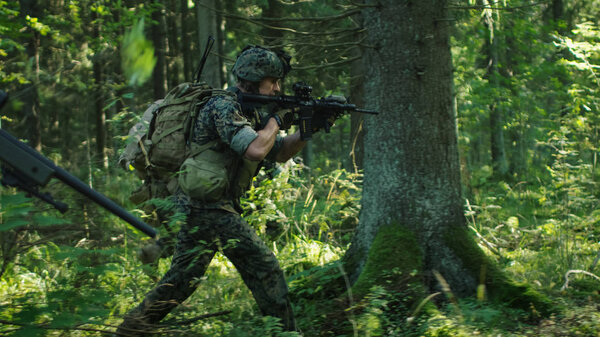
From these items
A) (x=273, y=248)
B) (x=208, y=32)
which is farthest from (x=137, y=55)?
(x=208, y=32)

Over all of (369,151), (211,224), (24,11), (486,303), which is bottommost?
(486,303)

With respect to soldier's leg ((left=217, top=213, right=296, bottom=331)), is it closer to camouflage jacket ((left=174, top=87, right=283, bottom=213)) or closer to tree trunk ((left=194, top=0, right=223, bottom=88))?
camouflage jacket ((left=174, top=87, right=283, bottom=213))

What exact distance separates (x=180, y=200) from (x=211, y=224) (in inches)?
13.4

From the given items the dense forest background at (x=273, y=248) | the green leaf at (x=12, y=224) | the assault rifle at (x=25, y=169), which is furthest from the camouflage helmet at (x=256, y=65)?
the green leaf at (x=12, y=224)

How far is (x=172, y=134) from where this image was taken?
3.94 metres

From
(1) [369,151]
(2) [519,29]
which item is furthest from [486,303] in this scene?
(2) [519,29]

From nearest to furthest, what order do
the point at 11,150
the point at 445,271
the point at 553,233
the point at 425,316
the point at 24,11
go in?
the point at 11,150 < the point at 425,316 < the point at 445,271 < the point at 553,233 < the point at 24,11

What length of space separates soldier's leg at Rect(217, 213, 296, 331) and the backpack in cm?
40

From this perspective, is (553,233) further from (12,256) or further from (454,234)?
(12,256)

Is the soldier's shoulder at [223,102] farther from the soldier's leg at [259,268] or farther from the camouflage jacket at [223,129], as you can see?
the soldier's leg at [259,268]

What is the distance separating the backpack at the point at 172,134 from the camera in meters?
3.81

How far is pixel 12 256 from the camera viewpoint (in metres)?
2.24

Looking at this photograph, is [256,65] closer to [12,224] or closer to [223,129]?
[223,129]

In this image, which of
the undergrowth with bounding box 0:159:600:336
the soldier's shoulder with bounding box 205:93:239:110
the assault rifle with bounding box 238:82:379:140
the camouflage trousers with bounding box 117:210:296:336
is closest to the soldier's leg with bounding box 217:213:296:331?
the camouflage trousers with bounding box 117:210:296:336
